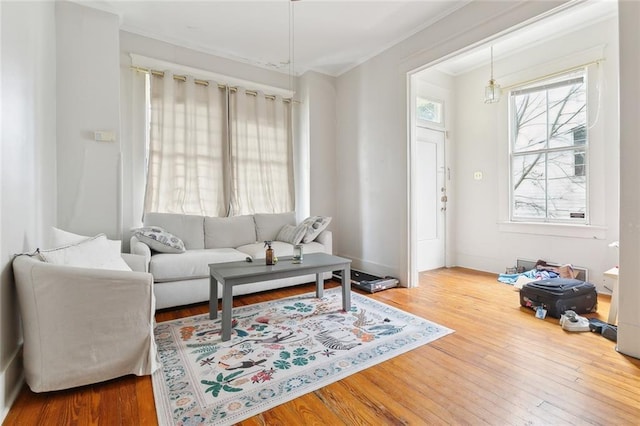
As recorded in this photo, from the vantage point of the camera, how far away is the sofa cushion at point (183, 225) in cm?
346

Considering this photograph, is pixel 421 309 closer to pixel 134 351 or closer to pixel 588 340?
pixel 588 340

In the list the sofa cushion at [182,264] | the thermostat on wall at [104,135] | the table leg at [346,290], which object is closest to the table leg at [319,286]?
the table leg at [346,290]

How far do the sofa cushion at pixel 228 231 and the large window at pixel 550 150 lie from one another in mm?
3592

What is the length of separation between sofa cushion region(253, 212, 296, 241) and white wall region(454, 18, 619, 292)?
2.77m

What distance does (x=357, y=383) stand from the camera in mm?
1747

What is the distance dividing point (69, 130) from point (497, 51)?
510 cm

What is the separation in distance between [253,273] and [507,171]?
3.80 metres

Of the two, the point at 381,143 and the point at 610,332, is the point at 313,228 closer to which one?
the point at 381,143

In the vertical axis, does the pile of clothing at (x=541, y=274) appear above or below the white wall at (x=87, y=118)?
below

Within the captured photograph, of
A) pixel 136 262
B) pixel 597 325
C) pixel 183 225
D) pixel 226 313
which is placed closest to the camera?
pixel 226 313

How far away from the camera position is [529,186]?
13.6ft

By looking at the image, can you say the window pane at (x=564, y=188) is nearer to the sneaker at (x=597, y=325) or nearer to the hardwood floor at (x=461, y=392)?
the sneaker at (x=597, y=325)

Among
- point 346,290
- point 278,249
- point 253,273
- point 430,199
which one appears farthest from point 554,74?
point 253,273

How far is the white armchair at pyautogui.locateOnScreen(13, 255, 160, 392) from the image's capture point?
1618 millimetres
